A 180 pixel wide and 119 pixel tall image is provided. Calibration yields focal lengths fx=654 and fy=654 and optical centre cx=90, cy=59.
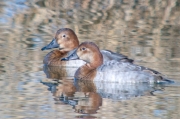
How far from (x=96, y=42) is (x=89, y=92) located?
363cm

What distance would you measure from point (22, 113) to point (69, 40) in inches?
180

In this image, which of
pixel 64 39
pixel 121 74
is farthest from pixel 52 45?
pixel 121 74

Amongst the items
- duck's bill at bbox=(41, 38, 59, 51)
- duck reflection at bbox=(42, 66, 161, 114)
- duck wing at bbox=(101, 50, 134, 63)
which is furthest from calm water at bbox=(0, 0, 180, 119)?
duck wing at bbox=(101, 50, 134, 63)

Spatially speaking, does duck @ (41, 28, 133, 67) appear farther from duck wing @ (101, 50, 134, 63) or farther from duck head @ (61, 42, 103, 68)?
duck head @ (61, 42, 103, 68)

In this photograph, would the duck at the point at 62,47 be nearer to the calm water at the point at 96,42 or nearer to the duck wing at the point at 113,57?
the calm water at the point at 96,42

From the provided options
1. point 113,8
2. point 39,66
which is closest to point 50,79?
point 39,66

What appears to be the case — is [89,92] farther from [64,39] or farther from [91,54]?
[64,39]

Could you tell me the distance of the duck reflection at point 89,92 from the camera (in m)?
9.01

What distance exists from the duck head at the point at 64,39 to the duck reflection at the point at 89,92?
6.45ft

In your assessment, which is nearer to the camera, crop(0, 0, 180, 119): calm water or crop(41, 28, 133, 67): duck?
crop(0, 0, 180, 119): calm water

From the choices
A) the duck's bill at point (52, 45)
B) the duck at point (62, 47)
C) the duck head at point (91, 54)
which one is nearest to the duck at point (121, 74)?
the duck head at point (91, 54)

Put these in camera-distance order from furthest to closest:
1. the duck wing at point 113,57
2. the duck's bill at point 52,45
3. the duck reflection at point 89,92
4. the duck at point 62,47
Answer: the duck's bill at point 52,45, the duck at point 62,47, the duck wing at point 113,57, the duck reflection at point 89,92

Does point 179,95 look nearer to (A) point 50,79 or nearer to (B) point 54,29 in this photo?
(A) point 50,79

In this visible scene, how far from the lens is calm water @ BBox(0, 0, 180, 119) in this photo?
865cm
